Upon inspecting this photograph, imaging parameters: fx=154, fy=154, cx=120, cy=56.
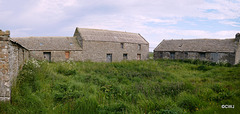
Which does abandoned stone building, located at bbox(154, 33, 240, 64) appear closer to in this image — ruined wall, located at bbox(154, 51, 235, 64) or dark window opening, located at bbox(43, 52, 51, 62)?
ruined wall, located at bbox(154, 51, 235, 64)

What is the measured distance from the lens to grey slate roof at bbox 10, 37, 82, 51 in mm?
21062

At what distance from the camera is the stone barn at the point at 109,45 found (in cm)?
2367

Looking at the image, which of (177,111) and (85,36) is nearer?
(177,111)

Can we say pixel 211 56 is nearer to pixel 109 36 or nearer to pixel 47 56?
pixel 109 36

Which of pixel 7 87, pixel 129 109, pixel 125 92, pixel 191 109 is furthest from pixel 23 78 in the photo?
pixel 191 109

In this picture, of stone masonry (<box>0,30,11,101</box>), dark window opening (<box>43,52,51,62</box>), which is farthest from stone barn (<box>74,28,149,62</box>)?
stone masonry (<box>0,30,11,101</box>)

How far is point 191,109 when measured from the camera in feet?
19.2

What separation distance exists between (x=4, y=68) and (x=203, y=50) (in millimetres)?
24303

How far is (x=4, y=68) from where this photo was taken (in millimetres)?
6285

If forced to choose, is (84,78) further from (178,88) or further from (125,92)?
(178,88)

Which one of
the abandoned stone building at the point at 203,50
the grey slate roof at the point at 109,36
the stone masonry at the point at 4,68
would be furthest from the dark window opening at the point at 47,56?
the abandoned stone building at the point at 203,50

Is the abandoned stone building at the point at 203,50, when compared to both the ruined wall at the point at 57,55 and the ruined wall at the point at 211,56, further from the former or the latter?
the ruined wall at the point at 57,55

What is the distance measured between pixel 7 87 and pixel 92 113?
3728mm

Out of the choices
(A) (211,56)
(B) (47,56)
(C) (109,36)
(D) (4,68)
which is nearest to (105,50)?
(C) (109,36)
